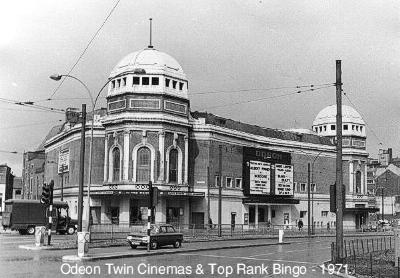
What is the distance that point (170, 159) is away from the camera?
59000mm

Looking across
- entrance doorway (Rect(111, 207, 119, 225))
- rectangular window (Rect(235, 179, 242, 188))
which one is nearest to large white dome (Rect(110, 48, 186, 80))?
entrance doorway (Rect(111, 207, 119, 225))

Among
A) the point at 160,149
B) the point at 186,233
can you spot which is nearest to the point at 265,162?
the point at 160,149

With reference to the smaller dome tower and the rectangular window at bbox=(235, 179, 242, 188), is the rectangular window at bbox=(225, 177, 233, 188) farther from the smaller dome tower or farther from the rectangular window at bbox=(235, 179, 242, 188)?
the smaller dome tower

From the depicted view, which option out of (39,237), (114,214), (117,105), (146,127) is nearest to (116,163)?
(146,127)

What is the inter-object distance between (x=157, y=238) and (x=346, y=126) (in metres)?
60.2

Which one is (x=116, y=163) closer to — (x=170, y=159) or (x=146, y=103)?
(x=170, y=159)

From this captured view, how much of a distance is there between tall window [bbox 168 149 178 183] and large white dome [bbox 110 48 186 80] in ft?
26.1

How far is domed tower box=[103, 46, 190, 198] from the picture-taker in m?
57.2

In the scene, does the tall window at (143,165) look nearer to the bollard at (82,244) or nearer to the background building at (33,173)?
the bollard at (82,244)

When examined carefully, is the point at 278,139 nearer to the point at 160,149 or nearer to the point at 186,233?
the point at 160,149

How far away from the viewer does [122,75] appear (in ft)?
192

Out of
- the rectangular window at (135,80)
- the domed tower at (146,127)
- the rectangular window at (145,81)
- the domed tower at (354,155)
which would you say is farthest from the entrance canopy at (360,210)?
the rectangular window at (135,80)

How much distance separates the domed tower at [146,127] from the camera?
57.2 metres

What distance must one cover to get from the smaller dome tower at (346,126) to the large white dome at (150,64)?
34342 mm
